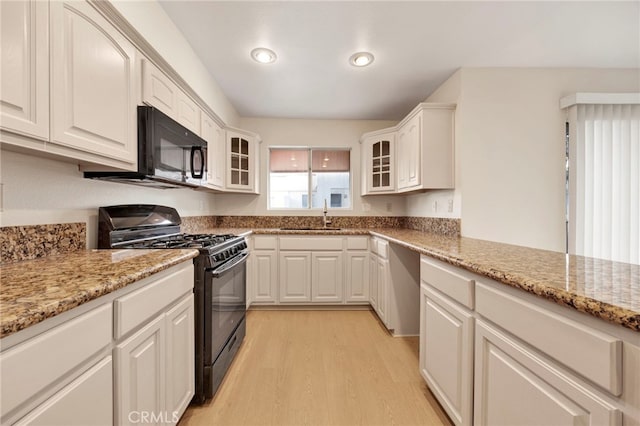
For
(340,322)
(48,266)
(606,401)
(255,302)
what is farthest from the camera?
(255,302)

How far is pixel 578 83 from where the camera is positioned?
231cm

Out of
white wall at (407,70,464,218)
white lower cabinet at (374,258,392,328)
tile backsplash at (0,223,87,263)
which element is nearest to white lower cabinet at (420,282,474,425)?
white lower cabinet at (374,258,392,328)

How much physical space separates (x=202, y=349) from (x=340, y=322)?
5.06ft

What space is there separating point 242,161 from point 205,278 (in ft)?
6.61

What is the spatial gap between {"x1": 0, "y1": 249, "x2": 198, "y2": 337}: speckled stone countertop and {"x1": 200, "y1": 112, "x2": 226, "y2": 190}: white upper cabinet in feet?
4.67

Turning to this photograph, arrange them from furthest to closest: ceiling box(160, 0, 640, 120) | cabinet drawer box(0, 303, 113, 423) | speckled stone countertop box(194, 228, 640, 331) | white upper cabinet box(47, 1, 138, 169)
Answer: ceiling box(160, 0, 640, 120) < white upper cabinet box(47, 1, 138, 169) < speckled stone countertop box(194, 228, 640, 331) < cabinet drawer box(0, 303, 113, 423)

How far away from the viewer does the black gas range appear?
1.51 m

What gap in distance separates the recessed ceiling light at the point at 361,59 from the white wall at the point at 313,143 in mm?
1397

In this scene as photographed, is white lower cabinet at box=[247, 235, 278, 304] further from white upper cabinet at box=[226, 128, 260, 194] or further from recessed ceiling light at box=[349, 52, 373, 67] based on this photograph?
recessed ceiling light at box=[349, 52, 373, 67]

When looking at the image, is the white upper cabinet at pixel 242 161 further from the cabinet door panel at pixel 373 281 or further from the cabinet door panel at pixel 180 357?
the cabinet door panel at pixel 180 357

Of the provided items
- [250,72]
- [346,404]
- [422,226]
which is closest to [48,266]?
[346,404]

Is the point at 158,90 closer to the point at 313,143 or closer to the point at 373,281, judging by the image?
the point at 313,143

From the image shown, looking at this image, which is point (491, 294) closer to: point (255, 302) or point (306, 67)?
point (306, 67)

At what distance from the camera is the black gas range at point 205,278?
1.51 metres
